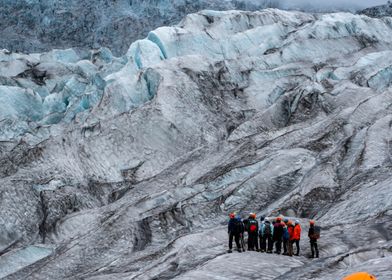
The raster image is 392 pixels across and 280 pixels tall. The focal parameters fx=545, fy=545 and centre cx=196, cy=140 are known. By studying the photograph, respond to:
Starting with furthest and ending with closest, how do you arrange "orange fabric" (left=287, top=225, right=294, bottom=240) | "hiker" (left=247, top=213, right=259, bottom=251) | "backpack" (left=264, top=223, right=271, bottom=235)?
"hiker" (left=247, top=213, right=259, bottom=251) < "backpack" (left=264, top=223, right=271, bottom=235) < "orange fabric" (left=287, top=225, right=294, bottom=240)

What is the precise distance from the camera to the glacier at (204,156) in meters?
18.3

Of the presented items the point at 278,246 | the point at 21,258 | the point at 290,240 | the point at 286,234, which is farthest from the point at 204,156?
the point at 290,240

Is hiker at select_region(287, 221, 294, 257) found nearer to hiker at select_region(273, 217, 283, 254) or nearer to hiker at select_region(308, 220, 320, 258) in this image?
hiker at select_region(273, 217, 283, 254)

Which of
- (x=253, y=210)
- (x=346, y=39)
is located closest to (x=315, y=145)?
(x=253, y=210)

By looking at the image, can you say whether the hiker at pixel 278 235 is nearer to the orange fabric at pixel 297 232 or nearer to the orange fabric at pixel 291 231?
the orange fabric at pixel 291 231

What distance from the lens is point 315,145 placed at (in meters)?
26.7

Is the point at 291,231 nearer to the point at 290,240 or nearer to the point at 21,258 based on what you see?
the point at 290,240

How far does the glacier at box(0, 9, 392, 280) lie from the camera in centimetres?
1834

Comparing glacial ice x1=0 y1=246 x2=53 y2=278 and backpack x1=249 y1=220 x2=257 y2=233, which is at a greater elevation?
backpack x1=249 y1=220 x2=257 y2=233

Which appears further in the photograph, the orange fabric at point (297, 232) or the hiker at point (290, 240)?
the hiker at point (290, 240)

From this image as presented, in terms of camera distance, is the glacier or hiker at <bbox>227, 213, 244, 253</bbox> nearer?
hiker at <bbox>227, 213, 244, 253</bbox>

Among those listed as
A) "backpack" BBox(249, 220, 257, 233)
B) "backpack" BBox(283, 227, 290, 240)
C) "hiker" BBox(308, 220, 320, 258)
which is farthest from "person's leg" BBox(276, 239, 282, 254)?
"hiker" BBox(308, 220, 320, 258)

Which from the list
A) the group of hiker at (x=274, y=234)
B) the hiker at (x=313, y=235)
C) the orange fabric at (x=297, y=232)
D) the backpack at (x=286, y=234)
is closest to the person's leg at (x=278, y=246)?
the group of hiker at (x=274, y=234)

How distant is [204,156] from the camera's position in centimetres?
2933
